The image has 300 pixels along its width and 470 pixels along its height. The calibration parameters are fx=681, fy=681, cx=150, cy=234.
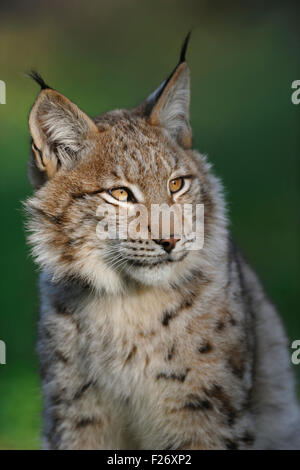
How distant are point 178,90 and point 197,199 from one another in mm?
567

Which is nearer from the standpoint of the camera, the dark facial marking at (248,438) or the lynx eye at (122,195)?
the lynx eye at (122,195)

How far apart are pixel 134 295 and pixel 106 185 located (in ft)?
1.92

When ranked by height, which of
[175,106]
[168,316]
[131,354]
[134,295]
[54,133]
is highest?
[175,106]

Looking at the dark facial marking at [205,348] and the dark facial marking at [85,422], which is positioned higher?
the dark facial marking at [205,348]

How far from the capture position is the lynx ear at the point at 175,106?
340 centimetres

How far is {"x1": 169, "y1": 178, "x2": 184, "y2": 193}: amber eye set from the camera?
3.30 m

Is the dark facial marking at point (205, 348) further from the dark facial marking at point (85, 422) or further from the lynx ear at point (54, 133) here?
the lynx ear at point (54, 133)

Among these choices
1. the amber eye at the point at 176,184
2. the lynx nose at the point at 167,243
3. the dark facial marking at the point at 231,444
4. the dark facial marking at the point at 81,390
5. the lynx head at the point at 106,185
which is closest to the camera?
the lynx nose at the point at 167,243

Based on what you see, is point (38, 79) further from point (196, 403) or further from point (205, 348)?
point (196, 403)

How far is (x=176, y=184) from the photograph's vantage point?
3330mm

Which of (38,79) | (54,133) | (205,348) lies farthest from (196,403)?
(38,79)

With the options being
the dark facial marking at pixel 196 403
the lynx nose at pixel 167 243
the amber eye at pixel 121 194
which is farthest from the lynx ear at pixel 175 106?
the dark facial marking at pixel 196 403
